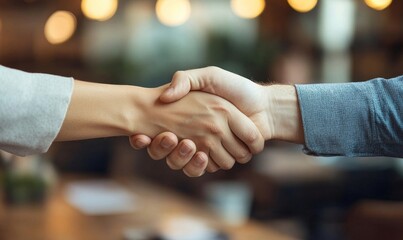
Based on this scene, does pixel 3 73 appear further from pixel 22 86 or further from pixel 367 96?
pixel 367 96

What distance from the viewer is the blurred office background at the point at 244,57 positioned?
4.69 metres

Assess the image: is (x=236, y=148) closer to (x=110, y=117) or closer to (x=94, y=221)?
(x=110, y=117)

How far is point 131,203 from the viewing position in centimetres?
309

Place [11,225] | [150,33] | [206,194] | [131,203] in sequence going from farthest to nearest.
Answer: [150,33] < [206,194] < [131,203] < [11,225]

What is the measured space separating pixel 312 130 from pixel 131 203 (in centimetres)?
160

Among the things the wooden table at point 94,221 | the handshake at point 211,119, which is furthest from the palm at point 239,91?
the wooden table at point 94,221

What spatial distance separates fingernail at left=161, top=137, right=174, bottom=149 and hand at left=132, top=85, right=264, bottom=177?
0.11 ft

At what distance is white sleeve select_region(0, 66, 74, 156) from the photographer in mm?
1423

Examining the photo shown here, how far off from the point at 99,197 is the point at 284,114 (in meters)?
1.70

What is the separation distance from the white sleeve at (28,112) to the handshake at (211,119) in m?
0.28

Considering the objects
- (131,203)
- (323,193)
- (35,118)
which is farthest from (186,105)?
(323,193)

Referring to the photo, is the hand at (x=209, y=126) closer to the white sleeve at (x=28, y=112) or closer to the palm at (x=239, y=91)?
the palm at (x=239, y=91)

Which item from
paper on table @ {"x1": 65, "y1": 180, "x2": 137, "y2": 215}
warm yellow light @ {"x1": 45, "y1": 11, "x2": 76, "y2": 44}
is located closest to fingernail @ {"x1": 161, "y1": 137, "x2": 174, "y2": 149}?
paper on table @ {"x1": 65, "y1": 180, "x2": 137, "y2": 215}

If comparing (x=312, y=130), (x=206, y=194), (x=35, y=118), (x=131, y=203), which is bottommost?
(x=206, y=194)
